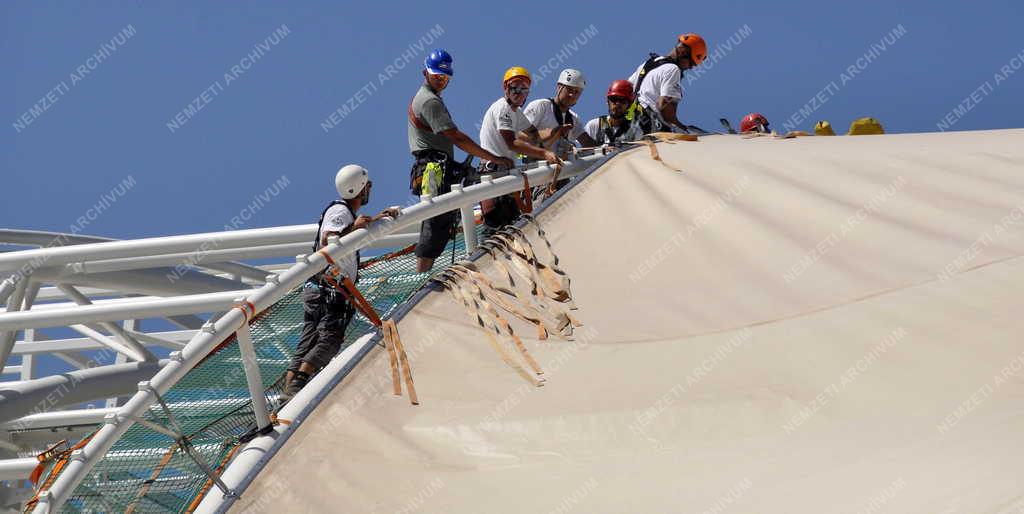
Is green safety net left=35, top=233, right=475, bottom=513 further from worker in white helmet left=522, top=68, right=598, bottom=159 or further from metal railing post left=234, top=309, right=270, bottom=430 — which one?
worker in white helmet left=522, top=68, right=598, bottom=159

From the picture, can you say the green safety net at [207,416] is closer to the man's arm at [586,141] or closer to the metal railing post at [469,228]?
the metal railing post at [469,228]

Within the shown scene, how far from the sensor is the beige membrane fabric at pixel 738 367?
17.6 ft

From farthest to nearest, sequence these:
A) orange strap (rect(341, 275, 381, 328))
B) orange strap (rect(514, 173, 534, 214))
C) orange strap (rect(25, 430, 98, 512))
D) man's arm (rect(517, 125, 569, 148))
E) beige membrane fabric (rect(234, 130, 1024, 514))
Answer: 1. man's arm (rect(517, 125, 569, 148))
2. orange strap (rect(514, 173, 534, 214))
3. orange strap (rect(341, 275, 381, 328))
4. orange strap (rect(25, 430, 98, 512))
5. beige membrane fabric (rect(234, 130, 1024, 514))

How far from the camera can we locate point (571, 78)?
10.9 meters

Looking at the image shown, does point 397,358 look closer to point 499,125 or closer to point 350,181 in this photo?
point 350,181

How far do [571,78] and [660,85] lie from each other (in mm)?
963

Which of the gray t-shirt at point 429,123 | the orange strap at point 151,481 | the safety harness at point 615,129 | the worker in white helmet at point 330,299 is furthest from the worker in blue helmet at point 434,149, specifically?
the orange strap at point 151,481

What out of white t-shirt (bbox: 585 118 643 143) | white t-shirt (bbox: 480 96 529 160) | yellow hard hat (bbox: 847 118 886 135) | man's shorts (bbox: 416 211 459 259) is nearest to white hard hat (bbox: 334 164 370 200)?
man's shorts (bbox: 416 211 459 259)

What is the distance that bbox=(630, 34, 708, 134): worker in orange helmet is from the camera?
11.3m

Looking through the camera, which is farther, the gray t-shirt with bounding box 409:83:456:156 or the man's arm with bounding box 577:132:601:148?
the man's arm with bounding box 577:132:601:148

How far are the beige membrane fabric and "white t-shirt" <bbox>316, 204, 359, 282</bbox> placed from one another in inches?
33.8

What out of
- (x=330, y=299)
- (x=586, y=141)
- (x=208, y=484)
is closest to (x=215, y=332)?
(x=208, y=484)

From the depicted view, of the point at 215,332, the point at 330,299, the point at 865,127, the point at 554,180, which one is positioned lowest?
the point at 865,127

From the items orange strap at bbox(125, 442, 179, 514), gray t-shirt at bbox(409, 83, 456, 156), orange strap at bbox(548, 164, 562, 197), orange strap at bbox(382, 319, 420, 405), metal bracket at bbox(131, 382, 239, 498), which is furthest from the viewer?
orange strap at bbox(548, 164, 562, 197)
